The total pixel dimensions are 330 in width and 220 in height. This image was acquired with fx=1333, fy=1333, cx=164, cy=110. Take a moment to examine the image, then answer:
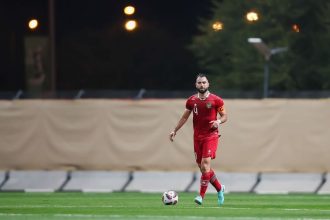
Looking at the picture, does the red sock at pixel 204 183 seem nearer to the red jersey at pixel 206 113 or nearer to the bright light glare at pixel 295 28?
the red jersey at pixel 206 113

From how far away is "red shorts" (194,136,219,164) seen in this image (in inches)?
853

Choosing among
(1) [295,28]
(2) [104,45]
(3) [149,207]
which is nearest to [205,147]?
(3) [149,207]

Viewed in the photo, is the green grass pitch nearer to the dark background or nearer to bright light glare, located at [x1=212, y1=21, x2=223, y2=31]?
the dark background

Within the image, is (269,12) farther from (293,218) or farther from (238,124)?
(293,218)

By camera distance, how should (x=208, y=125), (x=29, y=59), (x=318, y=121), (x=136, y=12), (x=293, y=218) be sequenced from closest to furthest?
(x=293, y=218) → (x=208, y=125) → (x=318, y=121) → (x=29, y=59) → (x=136, y=12)

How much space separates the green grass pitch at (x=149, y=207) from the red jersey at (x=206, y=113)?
1.20 metres

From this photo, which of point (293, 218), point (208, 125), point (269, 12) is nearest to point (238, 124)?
point (208, 125)

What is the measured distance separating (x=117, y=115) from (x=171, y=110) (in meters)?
1.20

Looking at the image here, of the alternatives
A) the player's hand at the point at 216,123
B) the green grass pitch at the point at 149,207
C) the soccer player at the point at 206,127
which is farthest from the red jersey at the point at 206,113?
the green grass pitch at the point at 149,207

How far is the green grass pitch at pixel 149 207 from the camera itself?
18484 mm

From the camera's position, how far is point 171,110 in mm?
29016

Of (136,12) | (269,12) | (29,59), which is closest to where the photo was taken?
(29,59)

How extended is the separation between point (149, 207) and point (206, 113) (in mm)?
1927

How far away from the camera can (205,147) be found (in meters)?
21.7
